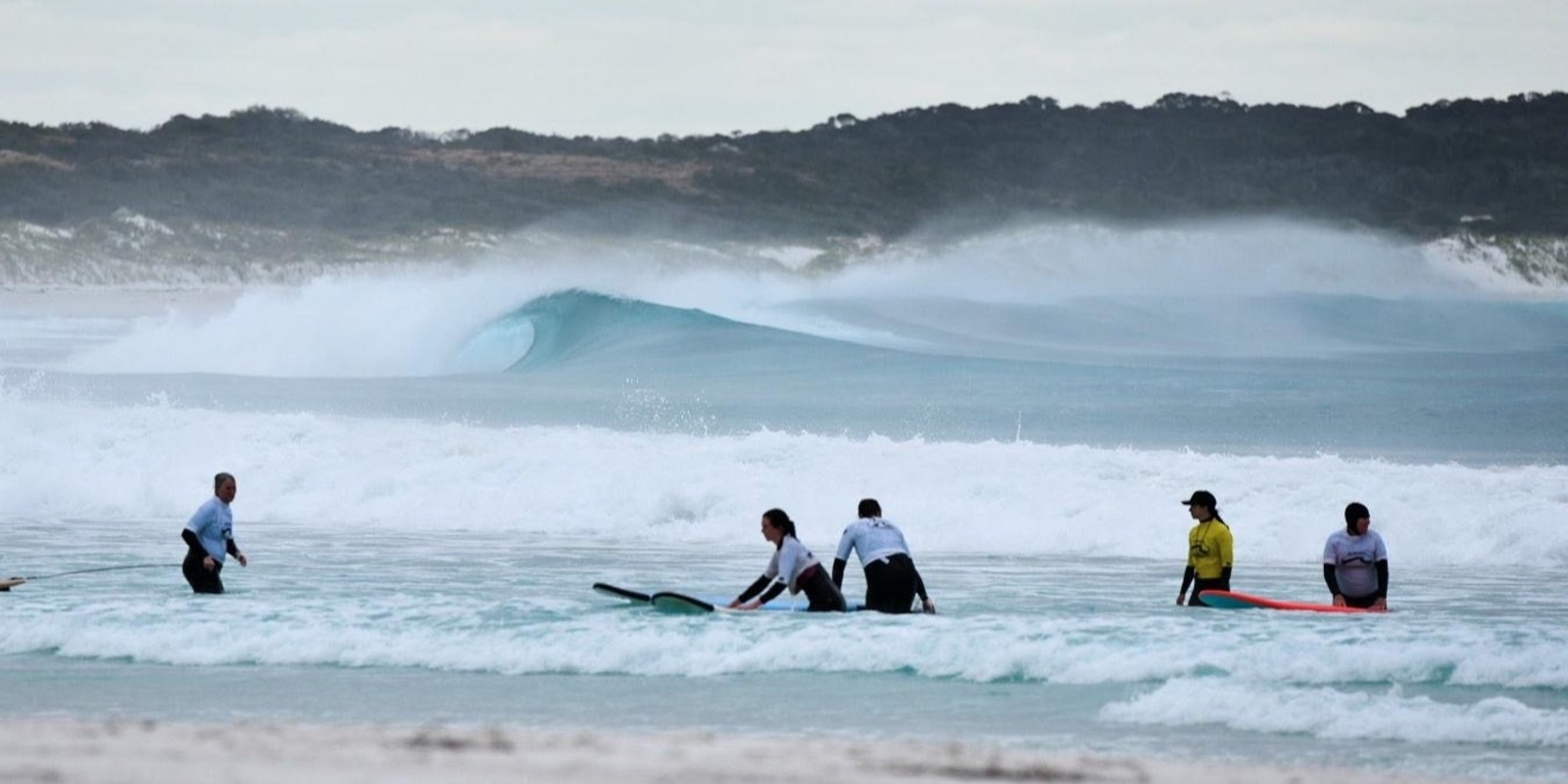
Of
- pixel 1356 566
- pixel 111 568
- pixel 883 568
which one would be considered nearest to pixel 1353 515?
pixel 1356 566

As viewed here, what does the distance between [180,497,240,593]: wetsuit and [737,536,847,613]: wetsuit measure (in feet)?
11.5

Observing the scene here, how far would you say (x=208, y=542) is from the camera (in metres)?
14.3

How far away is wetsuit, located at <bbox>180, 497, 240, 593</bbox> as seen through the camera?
14.1m

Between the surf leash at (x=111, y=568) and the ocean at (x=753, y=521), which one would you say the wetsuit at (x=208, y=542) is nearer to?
the ocean at (x=753, y=521)

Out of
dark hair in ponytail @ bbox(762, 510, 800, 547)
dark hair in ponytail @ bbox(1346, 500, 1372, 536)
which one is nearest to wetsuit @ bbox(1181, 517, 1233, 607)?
dark hair in ponytail @ bbox(1346, 500, 1372, 536)

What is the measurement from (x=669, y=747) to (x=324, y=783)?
1454 millimetres

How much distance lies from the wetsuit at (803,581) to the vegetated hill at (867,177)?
84.8 metres

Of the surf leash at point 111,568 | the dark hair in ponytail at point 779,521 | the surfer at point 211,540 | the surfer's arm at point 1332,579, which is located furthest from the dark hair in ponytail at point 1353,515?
the surf leash at point 111,568

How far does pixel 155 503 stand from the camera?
24719 mm

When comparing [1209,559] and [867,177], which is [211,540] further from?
[867,177]

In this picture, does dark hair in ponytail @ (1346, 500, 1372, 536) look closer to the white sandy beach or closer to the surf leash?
the white sandy beach

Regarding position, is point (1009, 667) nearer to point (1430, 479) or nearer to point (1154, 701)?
point (1154, 701)

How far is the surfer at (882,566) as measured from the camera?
13352mm

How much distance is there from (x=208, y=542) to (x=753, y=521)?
29.4ft
